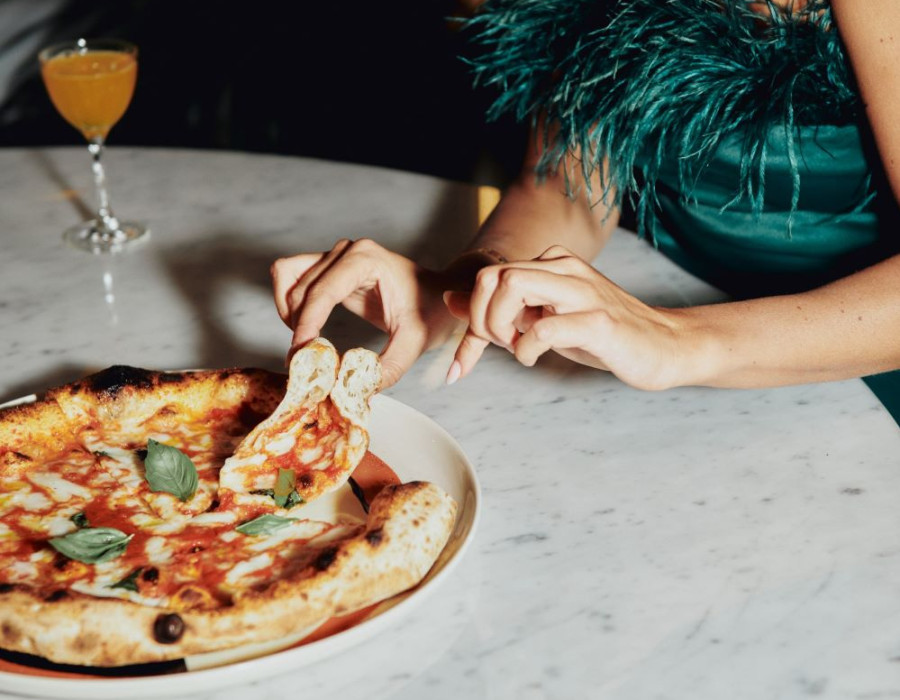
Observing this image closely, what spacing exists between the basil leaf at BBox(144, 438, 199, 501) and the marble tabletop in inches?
8.9

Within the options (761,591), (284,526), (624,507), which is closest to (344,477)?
(284,526)

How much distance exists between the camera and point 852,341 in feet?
4.12

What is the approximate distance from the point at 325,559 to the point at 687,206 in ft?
3.08

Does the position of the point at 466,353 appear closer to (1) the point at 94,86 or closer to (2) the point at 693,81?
Answer: (2) the point at 693,81

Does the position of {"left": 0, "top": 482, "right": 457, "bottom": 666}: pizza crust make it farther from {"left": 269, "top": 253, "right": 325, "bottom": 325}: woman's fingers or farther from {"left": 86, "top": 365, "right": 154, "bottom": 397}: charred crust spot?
{"left": 269, "top": 253, "right": 325, "bottom": 325}: woman's fingers

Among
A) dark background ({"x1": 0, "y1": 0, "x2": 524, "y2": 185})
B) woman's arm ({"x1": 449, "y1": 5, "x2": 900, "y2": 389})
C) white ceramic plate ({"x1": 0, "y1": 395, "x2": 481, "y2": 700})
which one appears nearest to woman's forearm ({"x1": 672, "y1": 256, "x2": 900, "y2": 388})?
woman's arm ({"x1": 449, "y1": 5, "x2": 900, "y2": 389})

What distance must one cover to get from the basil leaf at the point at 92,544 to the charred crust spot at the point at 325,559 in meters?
0.18

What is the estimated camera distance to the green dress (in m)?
1.36

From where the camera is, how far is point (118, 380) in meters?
1.19

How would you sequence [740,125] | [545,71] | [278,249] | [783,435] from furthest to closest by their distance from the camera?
[278,249] → [545,71] → [740,125] → [783,435]

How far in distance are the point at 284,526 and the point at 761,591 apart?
0.44 m

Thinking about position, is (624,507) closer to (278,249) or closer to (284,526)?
(284,526)

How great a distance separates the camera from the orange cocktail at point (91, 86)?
196 centimetres

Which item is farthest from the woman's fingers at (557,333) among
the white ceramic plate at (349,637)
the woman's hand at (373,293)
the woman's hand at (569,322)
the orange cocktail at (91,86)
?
the orange cocktail at (91,86)
